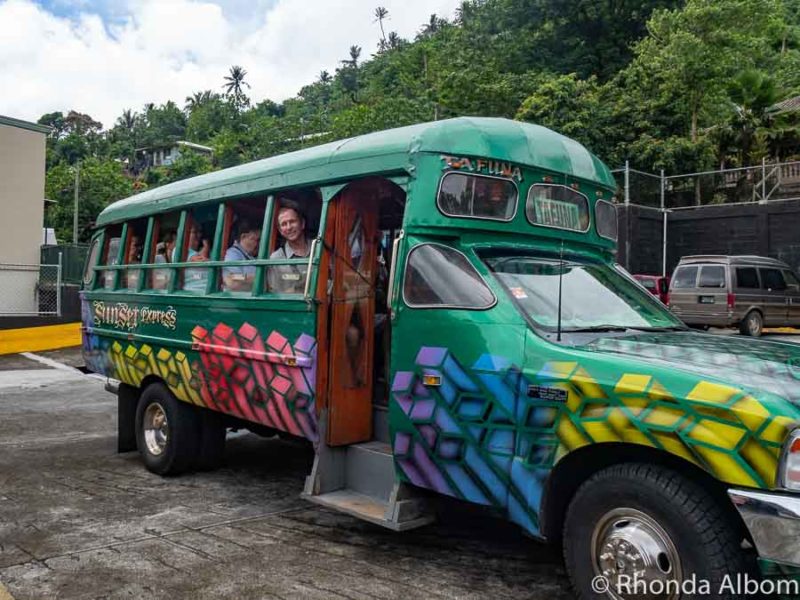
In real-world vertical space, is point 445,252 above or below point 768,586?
above

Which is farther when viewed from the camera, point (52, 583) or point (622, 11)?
point (622, 11)

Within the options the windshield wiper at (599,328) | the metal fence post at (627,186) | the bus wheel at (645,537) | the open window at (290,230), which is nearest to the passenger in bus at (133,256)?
the open window at (290,230)

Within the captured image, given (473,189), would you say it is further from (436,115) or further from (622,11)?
(622,11)

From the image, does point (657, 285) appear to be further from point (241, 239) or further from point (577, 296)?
point (577, 296)

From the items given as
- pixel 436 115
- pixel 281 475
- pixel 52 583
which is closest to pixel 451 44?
pixel 436 115

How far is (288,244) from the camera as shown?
5.62 m

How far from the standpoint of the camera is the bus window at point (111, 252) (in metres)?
8.00

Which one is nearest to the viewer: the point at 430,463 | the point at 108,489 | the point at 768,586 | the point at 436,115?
the point at 768,586

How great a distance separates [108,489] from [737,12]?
3067cm

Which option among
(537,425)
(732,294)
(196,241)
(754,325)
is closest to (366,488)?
(537,425)

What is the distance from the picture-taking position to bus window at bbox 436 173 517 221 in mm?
4371

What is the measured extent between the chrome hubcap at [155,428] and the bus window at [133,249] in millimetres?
1312

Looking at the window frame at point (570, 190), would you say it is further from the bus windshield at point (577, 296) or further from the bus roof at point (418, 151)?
the bus windshield at point (577, 296)

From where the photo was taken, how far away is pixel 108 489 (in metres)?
6.45
